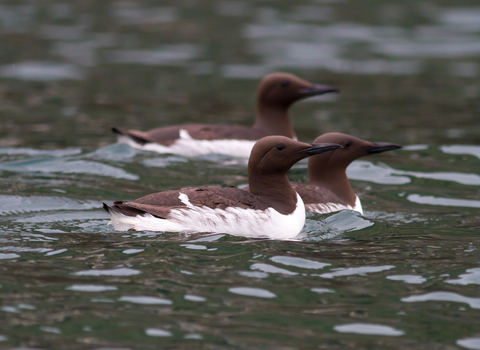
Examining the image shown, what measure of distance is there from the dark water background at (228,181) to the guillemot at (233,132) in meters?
0.20

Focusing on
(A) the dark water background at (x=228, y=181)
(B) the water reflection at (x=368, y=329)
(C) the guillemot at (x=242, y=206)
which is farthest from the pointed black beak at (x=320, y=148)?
(B) the water reflection at (x=368, y=329)

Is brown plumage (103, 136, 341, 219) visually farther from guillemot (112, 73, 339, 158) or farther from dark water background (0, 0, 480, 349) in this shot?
guillemot (112, 73, 339, 158)

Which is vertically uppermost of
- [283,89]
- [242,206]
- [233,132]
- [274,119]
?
[283,89]

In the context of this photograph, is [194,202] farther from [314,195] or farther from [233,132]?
[233,132]

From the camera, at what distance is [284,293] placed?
16.5 feet

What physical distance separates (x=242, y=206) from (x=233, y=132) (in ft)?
12.7

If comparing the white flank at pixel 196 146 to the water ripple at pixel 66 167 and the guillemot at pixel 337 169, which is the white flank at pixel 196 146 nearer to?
the water ripple at pixel 66 167

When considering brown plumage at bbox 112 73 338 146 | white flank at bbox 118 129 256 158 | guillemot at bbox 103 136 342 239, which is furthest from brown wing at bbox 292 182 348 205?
brown plumage at bbox 112 73 338 146

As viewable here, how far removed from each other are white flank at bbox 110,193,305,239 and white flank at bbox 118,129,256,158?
360 cm

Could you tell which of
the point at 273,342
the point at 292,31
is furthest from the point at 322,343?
the point at 292,31

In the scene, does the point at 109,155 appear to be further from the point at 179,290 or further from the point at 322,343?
the point at 322,343

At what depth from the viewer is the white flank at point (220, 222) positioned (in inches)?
241

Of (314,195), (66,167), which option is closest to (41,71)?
(66,167)

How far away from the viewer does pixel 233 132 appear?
1012cm
